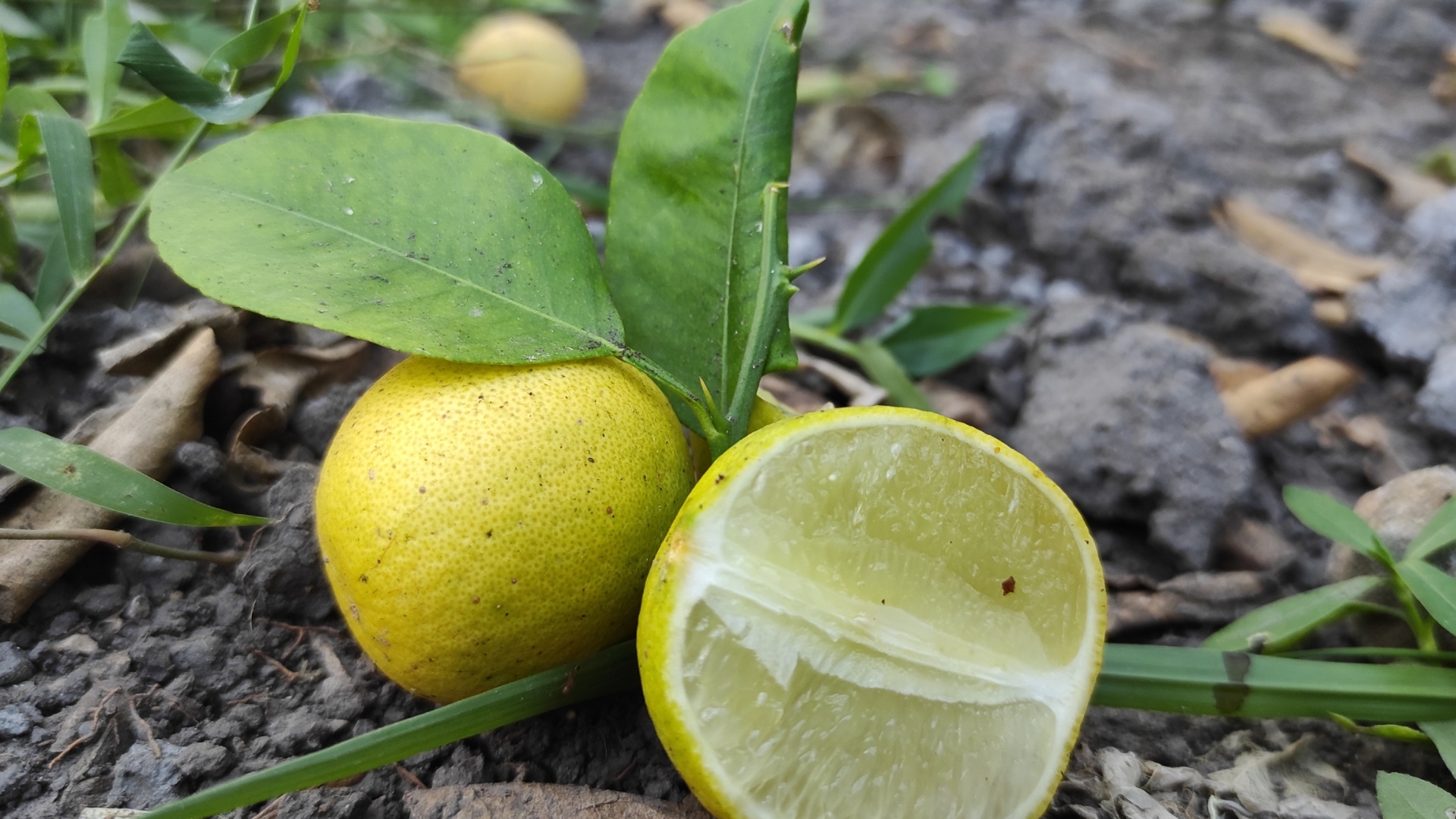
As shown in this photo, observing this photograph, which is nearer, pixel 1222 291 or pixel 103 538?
pixel 103 538

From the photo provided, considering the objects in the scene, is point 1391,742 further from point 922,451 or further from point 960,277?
point 960,277

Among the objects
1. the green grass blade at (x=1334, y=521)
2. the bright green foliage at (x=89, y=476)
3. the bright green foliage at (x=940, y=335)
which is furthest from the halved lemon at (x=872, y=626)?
the bright green foliage at (x=940, y=335)

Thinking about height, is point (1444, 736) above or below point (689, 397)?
below

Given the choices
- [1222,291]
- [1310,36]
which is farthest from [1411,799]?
[1310,36]

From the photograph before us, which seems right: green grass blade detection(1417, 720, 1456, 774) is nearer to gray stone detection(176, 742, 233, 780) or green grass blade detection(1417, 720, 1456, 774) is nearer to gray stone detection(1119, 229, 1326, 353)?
gray stone detection(1119, 229, 1326, 353)

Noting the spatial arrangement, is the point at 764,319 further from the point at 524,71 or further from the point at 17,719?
the point at 524,71

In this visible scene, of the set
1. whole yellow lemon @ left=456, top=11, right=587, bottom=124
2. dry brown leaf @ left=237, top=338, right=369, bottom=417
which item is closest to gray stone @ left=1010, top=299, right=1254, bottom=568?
dry brown leaf @ left=237, top=338, right=369, bottom=417

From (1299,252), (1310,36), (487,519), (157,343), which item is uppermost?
(487,519)
